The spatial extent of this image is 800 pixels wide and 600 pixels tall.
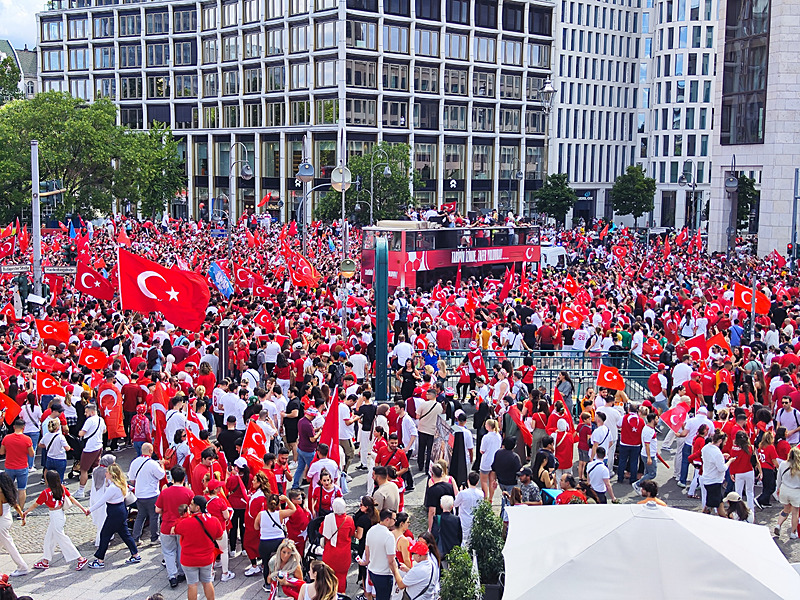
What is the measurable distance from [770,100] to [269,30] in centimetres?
4719

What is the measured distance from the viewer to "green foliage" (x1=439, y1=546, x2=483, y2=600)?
947 cm

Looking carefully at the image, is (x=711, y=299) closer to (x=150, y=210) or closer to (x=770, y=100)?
(x=770, y=100)

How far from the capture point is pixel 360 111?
8025cm

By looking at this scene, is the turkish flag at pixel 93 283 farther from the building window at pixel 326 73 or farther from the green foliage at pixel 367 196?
the building window at pixel 326 73

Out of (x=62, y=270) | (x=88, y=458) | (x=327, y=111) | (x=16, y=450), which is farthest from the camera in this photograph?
(x=327, y=111)

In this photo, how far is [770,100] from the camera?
50.9 m

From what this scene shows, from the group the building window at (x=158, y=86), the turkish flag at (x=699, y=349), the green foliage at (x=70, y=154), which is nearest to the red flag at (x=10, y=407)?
the turkish flag at (x=699, y=349)

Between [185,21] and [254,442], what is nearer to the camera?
[254,442]

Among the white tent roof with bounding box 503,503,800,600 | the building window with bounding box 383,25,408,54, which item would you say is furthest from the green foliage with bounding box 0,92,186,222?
the white tent roof with bounding box 503,503,800,600

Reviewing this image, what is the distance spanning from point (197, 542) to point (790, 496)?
7582 mm

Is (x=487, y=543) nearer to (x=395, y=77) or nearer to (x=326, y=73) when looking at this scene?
(x=326, y=73)

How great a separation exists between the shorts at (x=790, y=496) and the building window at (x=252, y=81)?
78172mm

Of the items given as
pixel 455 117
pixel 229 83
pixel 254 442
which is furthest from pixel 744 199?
pixel 254 442

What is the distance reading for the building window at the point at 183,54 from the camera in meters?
92.5
